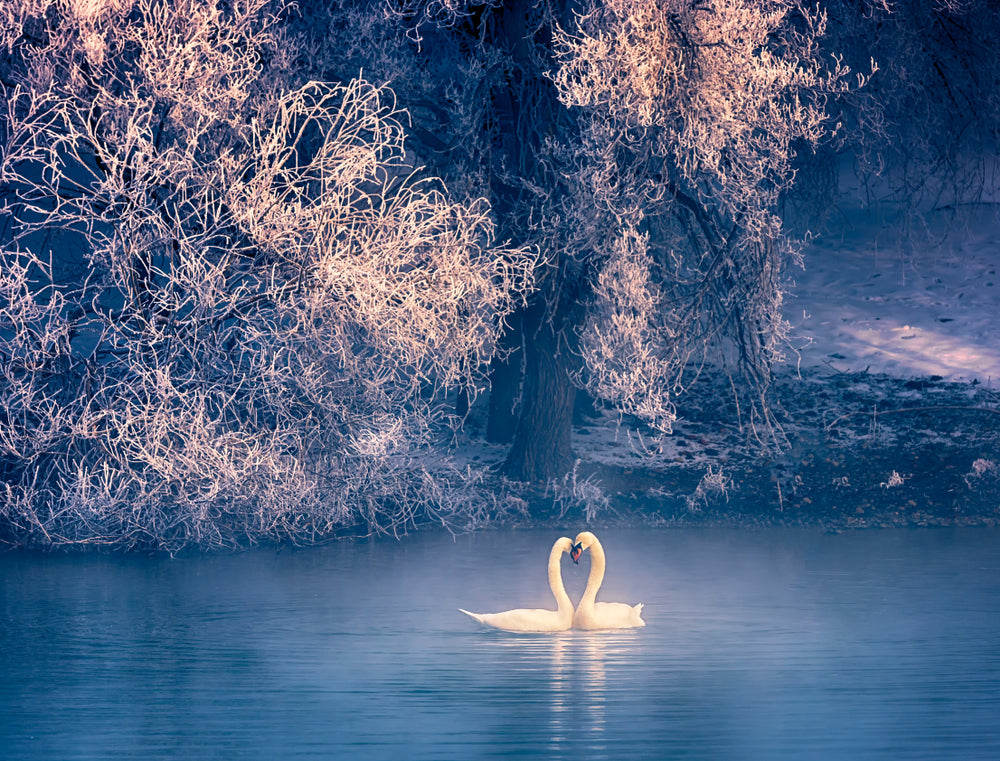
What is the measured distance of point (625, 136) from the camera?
16.5 m

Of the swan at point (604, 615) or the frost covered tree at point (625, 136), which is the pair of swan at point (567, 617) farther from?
the frost covered tree at point (625, 136)

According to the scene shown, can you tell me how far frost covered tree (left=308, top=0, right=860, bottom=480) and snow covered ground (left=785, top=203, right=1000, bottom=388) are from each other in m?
6.45

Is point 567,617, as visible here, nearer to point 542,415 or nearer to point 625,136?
point 625,136

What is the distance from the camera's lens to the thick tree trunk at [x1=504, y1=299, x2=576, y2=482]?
62.1 ft

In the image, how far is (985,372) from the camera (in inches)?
930

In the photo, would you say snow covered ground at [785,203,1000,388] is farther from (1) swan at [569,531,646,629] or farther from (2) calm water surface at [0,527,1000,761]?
(1) swan at [569,531,646,629]

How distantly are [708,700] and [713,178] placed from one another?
8.83 metres

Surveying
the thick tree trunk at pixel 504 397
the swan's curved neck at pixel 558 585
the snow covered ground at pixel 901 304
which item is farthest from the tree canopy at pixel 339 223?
the snow covered ground at pixel 901 304

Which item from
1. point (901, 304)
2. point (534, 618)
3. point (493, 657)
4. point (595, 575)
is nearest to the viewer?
point (493, 657)

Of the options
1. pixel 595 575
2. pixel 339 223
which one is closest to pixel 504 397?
pixel 339 223

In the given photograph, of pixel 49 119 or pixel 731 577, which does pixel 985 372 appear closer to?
pixel 731 577

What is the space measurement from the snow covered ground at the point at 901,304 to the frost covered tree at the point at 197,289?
32.3ft

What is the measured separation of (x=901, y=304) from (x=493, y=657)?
19021 millimetres

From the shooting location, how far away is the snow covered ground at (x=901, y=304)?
24594 mm
